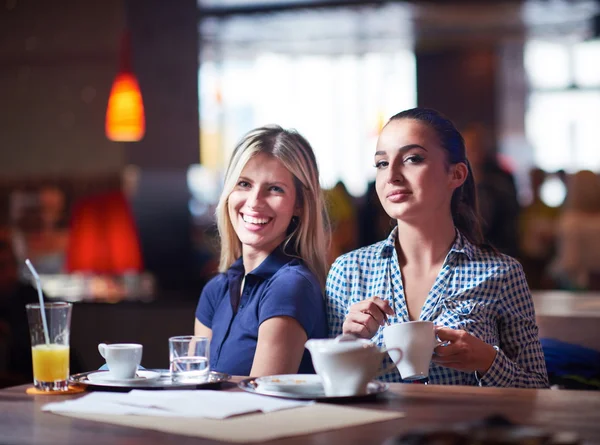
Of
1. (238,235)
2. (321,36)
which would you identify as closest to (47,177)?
(238,235)

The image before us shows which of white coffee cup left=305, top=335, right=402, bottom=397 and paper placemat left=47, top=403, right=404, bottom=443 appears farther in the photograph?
white coffee cup left=305, top=335, right=402, bottom=397

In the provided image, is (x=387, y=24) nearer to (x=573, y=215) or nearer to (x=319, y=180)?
(x=573, y=215)

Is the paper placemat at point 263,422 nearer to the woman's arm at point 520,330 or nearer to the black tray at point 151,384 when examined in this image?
the black tray at point 151,384

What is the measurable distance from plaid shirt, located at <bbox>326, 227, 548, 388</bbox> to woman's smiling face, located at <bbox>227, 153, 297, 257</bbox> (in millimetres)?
269

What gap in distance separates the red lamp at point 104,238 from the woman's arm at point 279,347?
3.77 metres

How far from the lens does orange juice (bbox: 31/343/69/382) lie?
167 cm

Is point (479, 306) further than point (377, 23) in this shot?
No

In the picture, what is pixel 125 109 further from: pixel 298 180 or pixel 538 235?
pixel 538 235

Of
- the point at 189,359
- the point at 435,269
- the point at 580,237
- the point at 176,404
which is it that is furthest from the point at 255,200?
the point at 580,237

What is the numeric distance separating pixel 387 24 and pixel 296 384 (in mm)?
9361

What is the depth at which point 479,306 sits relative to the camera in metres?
2.01

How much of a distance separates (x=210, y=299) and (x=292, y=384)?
75cm

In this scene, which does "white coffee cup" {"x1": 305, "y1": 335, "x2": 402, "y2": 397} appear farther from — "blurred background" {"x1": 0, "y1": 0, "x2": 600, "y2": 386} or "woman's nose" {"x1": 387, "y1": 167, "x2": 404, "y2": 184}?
"blurred background" {"x1": 0, "y1": 0, "x2": 600, "y2": 386}

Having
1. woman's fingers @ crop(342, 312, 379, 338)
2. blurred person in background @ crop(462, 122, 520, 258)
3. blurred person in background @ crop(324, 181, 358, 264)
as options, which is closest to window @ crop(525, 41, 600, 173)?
blurred person in background @ crop(324, 181, 358, 264)
